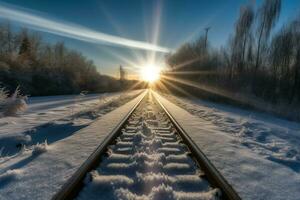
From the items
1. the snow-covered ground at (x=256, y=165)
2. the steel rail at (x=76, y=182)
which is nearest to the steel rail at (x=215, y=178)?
the snow-covered ground at (x=256, y=165)

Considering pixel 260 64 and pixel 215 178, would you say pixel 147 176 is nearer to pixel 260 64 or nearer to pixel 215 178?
pixel 215 178

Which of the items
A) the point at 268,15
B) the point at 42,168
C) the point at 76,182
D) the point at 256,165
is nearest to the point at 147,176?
the point at 76,182

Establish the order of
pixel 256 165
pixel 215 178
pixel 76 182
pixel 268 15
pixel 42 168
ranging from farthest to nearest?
pixel 268 15
pixel 256 165
pixel 42 168
pixel 215 178
pixel 76 182

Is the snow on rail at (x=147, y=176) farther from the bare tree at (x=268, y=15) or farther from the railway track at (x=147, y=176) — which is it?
the bare tree at (x=268, y=15)

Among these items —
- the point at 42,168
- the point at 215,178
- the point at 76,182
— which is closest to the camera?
the point at 76,182

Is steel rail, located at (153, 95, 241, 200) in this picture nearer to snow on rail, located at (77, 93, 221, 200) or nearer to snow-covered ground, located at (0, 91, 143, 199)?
snow on rail, located at (77, 93, 221, 200)

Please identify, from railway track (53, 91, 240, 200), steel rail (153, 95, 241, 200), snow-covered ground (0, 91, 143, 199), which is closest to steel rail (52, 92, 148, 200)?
railway track (53, 91, 240, 200)

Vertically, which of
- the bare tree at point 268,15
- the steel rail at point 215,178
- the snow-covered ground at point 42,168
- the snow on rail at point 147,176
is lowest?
the snow-covered ground at point 42,168

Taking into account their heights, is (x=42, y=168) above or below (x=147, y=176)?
below

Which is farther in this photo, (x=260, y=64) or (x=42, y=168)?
(x=260, y=64)

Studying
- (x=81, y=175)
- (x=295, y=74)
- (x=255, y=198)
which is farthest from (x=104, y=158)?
(x=295, y=74)

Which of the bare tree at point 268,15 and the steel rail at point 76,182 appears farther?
the bare tree at point 268,15

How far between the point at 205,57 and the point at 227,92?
59.5 ft

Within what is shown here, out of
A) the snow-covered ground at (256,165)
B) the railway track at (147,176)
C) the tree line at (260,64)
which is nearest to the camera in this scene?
the railway track at (147,176)
